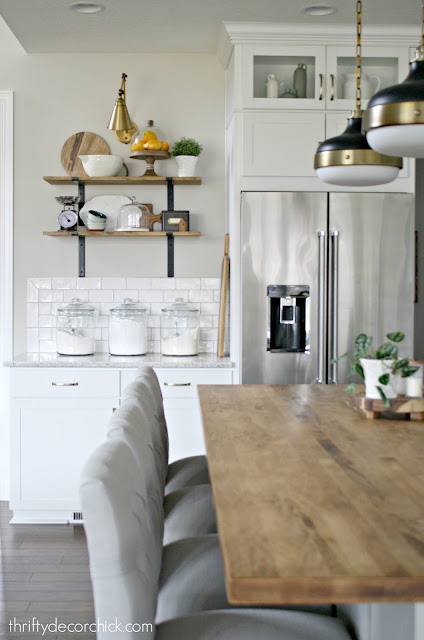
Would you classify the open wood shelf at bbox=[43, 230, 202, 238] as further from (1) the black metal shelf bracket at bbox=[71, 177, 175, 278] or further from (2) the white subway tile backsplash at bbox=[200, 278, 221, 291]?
(2) the white subway tile backsplash at bbox=[200, 278, 221, 291]

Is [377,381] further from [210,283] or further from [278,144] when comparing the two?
[210,283]

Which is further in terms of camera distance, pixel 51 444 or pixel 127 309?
pixel 127 309

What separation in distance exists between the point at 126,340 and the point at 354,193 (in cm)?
155

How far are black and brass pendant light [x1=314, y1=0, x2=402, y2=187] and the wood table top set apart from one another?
0.82 meters

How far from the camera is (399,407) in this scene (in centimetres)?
262

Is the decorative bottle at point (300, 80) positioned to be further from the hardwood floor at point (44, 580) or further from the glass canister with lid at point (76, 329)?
the hardwood floor at point (44, 580)

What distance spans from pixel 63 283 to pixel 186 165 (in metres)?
1.05

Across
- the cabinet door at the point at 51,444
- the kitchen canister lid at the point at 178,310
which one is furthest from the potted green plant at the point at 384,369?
the kitchen canister lid at the point at 178,310

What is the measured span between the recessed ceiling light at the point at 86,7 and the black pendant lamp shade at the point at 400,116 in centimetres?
236

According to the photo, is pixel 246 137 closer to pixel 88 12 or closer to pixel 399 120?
pixel 88 12

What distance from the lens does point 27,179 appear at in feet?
16.1

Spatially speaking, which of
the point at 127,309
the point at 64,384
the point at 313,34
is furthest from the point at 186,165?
the point at 64,384

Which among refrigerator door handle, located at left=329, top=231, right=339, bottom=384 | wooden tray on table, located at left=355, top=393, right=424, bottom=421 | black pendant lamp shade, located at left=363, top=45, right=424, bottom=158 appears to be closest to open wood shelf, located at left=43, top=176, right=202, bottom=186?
refrigerator door handle, located at left=329, top=231, right=339, bottom=384

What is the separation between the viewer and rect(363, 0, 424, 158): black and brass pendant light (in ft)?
6.36
